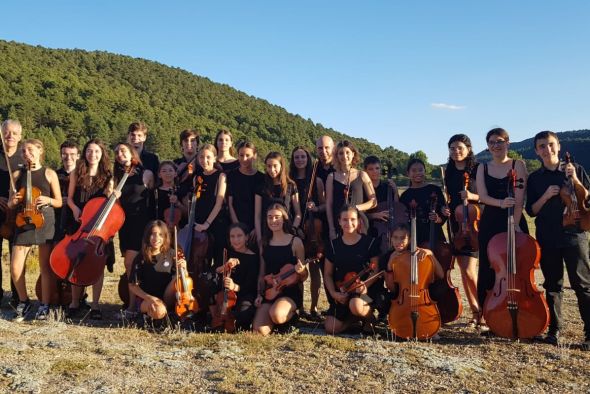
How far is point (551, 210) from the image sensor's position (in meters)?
4.66

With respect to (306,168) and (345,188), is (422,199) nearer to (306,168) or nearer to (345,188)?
(345,188)

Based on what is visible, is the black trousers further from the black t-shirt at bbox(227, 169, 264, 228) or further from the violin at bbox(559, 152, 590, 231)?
the black t-shirt at bbox(227, 169, 264, 228)

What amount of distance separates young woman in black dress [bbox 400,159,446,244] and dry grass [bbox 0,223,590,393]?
110cm

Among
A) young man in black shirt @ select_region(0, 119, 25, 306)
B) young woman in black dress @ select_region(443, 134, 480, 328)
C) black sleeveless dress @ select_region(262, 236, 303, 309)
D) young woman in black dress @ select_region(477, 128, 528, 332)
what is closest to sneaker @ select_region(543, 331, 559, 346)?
young woman in black dress @ select_region(477, 128, 528, 332)

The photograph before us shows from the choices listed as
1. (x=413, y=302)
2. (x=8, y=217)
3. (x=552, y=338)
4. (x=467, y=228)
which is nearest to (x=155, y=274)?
(x=8, y=217)

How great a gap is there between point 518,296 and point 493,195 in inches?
41.2

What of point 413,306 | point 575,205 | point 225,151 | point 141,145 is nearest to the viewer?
point 575,205

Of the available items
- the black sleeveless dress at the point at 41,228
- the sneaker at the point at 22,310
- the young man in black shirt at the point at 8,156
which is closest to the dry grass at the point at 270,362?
the sneaker at the point at 22,310

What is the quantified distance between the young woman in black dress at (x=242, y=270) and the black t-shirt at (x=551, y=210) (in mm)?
2752

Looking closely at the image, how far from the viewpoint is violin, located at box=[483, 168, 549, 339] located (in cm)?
440

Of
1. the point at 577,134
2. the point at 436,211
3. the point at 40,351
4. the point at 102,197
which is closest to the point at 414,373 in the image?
the point at 436,211

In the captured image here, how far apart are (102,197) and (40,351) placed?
5.78 feet

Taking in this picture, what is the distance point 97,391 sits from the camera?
3406 mm

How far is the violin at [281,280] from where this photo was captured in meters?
5.12
